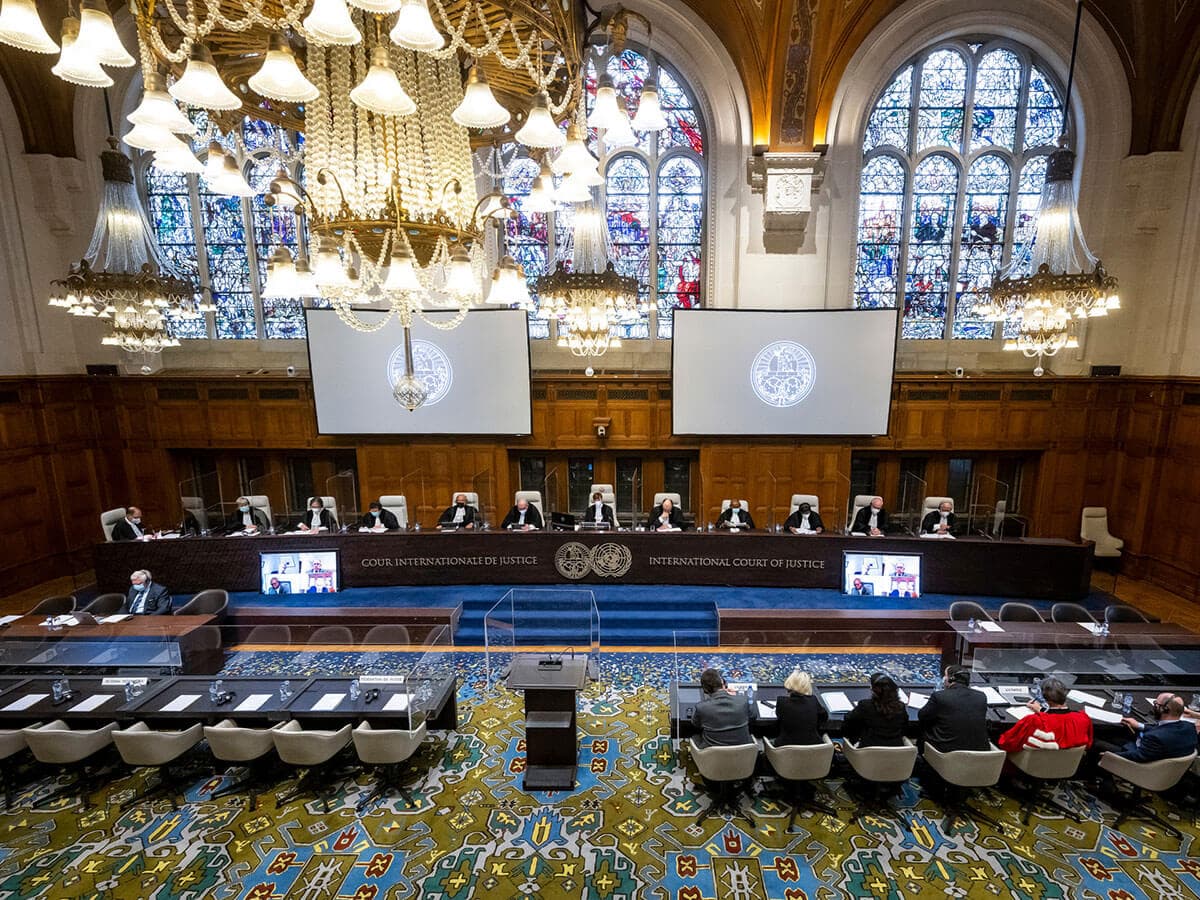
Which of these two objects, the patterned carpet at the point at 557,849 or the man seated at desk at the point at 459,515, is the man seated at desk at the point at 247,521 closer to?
the man seated at desk at the point at 459,515

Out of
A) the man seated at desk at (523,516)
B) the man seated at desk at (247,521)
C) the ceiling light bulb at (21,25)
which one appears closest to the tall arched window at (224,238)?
the man seated at desk at (247,521)

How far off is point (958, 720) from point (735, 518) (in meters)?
4.47

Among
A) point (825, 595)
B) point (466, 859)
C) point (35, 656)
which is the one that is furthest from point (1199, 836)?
point (35, 656)

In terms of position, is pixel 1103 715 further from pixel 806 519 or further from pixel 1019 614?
pixel 806 519

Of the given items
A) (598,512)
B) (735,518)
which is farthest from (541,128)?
(735,518)

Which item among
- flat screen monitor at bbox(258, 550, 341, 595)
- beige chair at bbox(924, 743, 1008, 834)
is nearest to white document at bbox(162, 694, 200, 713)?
flat screen monitor at bbox(258, 550, 341, 595)

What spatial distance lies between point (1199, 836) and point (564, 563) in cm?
610

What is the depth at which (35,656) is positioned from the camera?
5.45 m

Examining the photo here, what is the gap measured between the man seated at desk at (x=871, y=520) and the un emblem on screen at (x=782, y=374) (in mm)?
2137

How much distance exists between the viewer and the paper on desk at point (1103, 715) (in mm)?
4332

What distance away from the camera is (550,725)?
4.48 meters

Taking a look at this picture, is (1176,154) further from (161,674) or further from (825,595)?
(161,674)

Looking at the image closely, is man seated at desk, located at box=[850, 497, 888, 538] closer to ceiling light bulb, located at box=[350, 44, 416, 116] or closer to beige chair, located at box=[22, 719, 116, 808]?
ceiling light bulb, located at box=[350, 44, 416, 116]

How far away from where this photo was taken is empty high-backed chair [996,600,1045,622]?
6.12m
